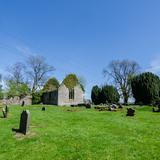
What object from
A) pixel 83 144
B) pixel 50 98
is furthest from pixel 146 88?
pixel 83 144

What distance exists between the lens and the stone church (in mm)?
69375

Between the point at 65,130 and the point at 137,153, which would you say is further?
the point at 65,130

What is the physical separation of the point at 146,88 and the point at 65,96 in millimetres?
22781

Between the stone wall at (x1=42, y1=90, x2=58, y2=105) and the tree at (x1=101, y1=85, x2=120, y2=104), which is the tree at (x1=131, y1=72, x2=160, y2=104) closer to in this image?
the tree at (x1=101, y1=85, x2=120, y2=104)

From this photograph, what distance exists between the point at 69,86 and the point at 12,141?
58.9 m

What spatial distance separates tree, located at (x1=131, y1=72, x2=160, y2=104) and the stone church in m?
17.8

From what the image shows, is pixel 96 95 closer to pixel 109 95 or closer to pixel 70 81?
pixel 109 95

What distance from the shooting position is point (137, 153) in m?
11.6

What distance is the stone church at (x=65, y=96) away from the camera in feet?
228

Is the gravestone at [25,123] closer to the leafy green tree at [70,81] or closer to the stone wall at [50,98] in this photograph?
the stone wall at [50,98]

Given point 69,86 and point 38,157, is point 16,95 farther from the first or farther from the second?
point 38,157

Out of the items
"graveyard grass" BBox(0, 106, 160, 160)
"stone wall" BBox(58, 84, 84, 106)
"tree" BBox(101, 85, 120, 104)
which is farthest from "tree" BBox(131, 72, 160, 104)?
"graveyard grass" BBox(0, 106, 160, 160)

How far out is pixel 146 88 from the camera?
5691 centimetres

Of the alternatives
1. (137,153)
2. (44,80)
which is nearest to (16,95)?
(44,80)
